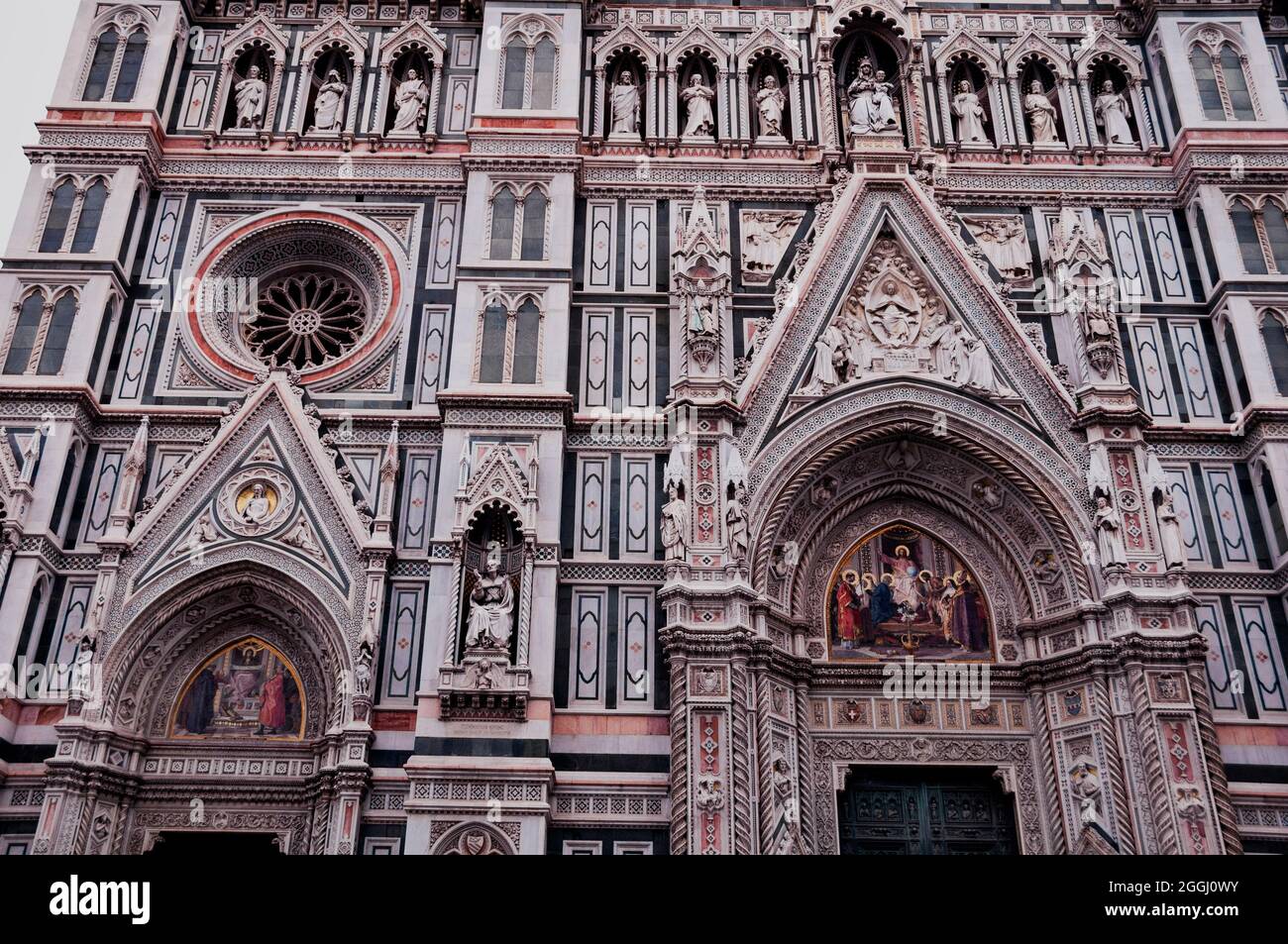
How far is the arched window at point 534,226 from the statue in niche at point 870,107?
5075mm

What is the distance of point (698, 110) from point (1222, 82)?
8.49 m

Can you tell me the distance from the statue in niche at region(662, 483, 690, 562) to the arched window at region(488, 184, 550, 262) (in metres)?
4.53

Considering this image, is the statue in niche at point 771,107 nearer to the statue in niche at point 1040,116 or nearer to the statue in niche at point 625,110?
the statue in niche at point 625,110

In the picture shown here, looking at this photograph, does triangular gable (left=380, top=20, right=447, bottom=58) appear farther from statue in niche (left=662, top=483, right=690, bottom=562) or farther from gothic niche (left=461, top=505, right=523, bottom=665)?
statue in niche (left=662, top=483, right=690, bottom=562)

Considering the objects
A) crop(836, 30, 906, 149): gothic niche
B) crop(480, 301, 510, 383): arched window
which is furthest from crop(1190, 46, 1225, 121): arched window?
crop(480, 301, 510, 383): arched window

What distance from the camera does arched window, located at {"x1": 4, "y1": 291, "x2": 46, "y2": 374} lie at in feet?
57.8

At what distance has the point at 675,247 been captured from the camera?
18.9 metres

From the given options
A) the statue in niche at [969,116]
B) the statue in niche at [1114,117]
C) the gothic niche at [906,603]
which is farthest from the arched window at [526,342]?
the statue in niche at [1114,117]

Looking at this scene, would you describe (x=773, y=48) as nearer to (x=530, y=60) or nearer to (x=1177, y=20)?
(x=530, y=60)

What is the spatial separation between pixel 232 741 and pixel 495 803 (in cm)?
374

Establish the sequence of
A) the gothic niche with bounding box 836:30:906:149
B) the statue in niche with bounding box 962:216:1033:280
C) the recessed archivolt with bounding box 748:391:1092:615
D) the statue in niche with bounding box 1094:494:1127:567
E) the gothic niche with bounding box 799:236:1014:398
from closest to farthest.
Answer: the statue in niche with bounding box 1094:494:1127:567 < the recessed archivolt with bounding box 748:391:1092:615 < the gothic niche with bounding box 799:236:1014:398 < the statue in niche with bounding box 962:216:1033:280 < the gothic niche with bounding box 836:30:906:149

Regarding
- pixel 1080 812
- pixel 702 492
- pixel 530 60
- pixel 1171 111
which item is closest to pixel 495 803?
pixel 702 492

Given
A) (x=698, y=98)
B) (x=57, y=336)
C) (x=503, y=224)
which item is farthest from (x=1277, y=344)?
(x=57, y=336)

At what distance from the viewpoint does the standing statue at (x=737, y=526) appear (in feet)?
52.9
